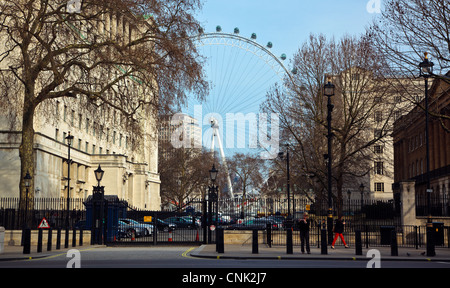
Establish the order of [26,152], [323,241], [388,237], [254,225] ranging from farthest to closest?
1. [254,225]
2. [26,152]
3. [388,237]
4. [323,241]

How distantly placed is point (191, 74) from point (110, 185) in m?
51.4

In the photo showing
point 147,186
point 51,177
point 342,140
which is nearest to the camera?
point 342,140

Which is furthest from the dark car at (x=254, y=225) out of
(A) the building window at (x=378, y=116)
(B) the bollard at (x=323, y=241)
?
(A) the building window at (x=378, y=116)

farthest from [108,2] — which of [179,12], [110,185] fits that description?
[110,185]

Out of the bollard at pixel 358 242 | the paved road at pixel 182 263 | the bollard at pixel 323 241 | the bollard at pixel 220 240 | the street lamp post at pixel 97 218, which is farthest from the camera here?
the street lamp post at pixel 97 218

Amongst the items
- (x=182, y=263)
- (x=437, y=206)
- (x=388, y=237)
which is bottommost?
(x=182, y=263)

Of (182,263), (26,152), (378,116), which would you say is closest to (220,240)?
A: (182,263)

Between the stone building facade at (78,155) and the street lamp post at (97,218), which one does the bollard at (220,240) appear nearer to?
the street lamp post at (97,218)

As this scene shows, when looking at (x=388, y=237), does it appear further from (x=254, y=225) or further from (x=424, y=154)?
(x=424, y=154)

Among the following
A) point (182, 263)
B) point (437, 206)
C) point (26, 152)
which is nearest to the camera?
point (182, 263)

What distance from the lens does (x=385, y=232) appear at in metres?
33.8

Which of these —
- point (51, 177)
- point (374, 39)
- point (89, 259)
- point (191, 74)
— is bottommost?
point (89, 259)
